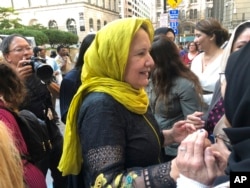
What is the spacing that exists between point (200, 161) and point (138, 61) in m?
0.71

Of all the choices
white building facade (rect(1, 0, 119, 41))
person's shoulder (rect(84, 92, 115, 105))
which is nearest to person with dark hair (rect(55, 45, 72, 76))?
person's shoulder (rect(84, 92, 115, 105))

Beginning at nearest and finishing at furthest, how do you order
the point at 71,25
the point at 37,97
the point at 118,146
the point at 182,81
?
the point at 118,146
the point at 182,81
the point at 37,97
the point at 71,25

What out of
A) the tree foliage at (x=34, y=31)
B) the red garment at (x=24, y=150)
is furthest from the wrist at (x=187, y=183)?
the tree foliage at (x=34, y=31)

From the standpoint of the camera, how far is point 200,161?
1.11 meters

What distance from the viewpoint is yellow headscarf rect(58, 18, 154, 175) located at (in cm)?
155

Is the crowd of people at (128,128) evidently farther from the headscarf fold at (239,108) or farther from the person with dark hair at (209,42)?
the person with dark hair at (209,42)

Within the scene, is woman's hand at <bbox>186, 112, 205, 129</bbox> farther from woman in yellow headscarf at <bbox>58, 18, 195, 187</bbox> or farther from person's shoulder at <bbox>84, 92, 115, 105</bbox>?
person's shoulder at <bbox>84, 92, 115, 105</bbox>

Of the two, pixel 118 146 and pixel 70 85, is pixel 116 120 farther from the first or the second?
pixel 70 85

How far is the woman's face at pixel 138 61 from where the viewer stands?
1608 mm

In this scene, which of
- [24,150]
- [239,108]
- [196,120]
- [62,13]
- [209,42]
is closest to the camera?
[239,108]

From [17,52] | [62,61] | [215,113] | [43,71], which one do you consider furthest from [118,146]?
[62,61]

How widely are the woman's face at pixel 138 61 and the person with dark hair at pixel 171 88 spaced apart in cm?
101

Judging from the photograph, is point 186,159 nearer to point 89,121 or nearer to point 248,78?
point 248,78

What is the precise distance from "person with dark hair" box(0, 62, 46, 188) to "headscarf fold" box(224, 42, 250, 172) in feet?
3.45
